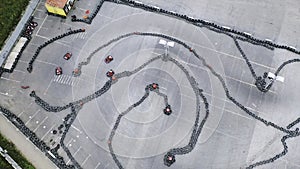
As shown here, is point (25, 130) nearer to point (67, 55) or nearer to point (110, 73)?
point (67, 55)

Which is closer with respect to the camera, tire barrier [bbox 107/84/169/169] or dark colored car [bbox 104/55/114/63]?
tire barrier [bbox 107/84/169/169]

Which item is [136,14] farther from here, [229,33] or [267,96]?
[267,96]

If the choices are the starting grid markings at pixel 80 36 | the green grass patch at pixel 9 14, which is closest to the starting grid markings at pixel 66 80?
the starting grid markings at pixel 80 36

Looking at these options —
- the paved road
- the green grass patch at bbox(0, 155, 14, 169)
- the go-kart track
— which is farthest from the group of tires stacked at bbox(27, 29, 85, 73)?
the green grass patch at bbox(0, 155, 14, 169)

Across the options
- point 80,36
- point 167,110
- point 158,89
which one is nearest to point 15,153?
point 80,36

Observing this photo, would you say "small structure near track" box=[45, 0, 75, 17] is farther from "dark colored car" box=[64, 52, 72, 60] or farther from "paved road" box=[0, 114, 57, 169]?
"paved road" box=[0, 114, 57, 169]
